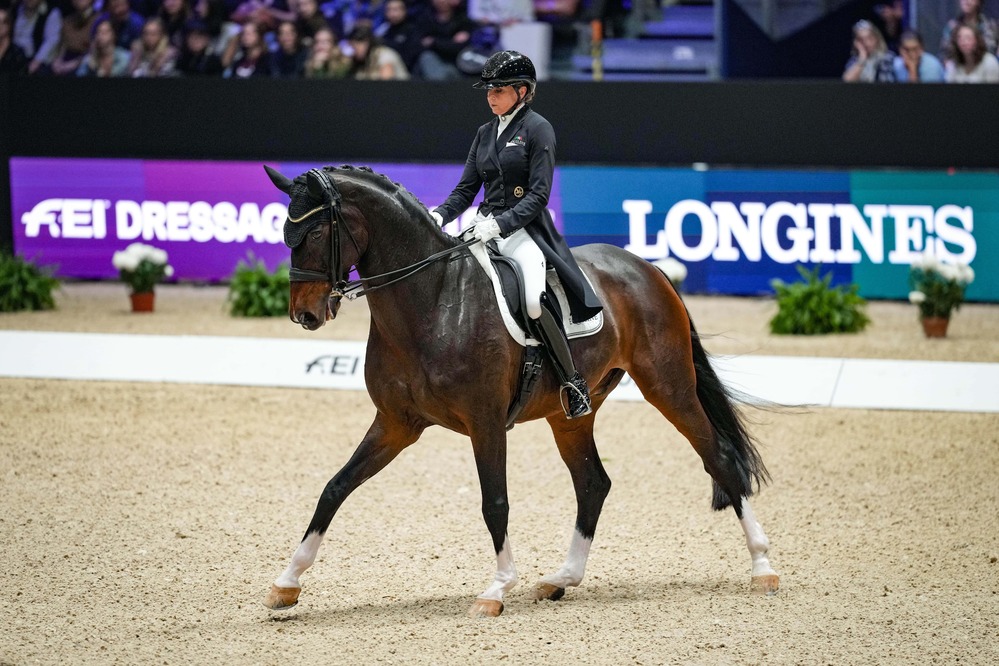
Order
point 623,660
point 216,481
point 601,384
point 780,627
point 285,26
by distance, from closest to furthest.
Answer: point 623,660, point 780,627, point 601,384, point 216,481, point 285,26

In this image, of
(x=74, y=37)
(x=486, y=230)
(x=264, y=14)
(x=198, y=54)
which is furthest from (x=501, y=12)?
(x=486, y=230)

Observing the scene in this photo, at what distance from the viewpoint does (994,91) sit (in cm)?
1327

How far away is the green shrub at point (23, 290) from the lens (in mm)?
13461

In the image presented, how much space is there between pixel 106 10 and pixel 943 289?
11.3m

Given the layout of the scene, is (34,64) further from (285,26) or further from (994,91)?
(994,91)

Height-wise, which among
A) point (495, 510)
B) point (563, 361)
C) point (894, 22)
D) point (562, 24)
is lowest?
point (495, 510)

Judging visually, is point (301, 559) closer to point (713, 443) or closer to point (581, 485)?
point (581, 485)

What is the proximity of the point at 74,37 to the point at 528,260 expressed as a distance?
13378 mm

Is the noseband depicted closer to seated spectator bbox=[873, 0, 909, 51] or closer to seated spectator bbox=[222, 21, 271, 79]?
seated spectator bbox=[873, 0, 909, 51]

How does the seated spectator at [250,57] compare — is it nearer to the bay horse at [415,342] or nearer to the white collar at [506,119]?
the white collar at [506,119]

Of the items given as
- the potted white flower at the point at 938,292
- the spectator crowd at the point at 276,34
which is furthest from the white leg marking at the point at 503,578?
the spectator crowd at the point at 276,34

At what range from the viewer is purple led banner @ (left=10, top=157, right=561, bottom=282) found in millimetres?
14617

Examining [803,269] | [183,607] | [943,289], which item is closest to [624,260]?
[183,607]

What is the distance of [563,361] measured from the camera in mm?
4914
